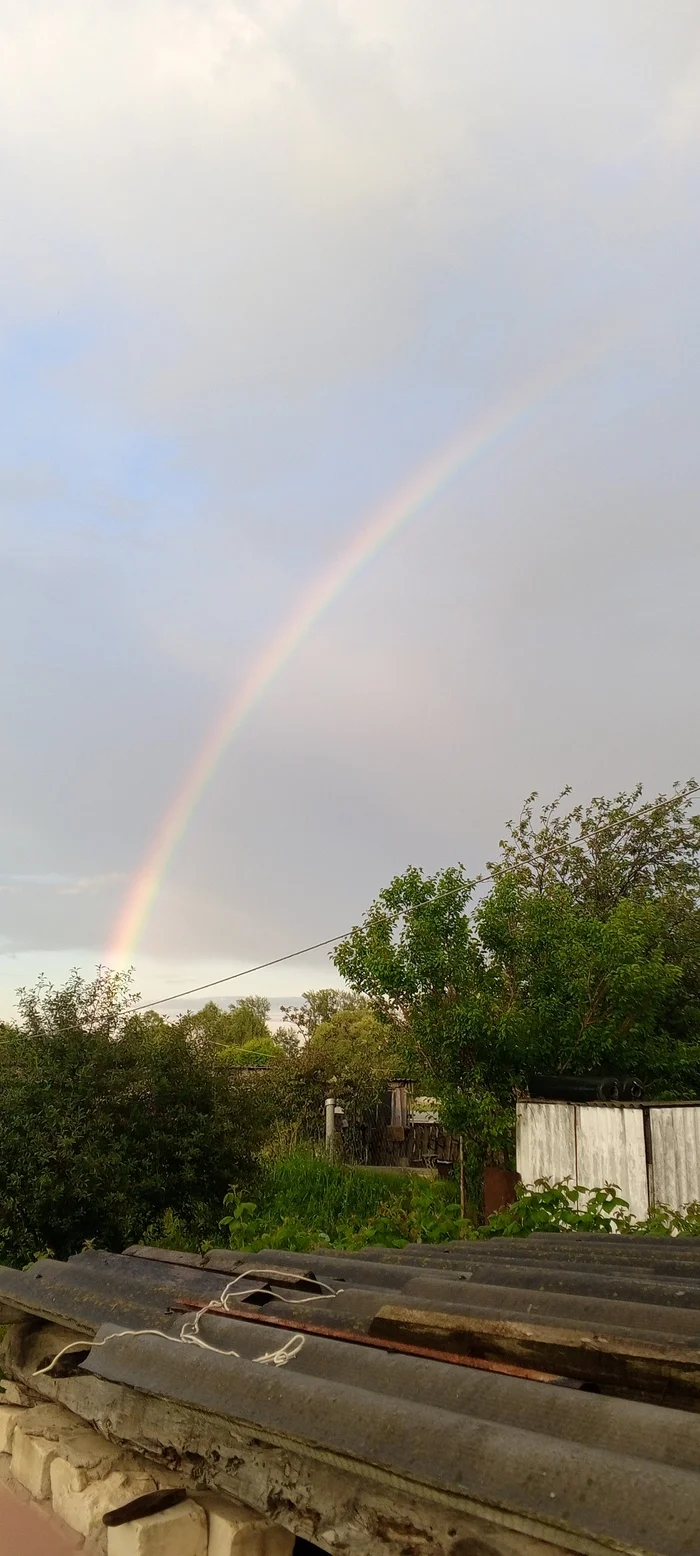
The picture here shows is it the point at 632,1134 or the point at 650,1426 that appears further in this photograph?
the point at 632,1134

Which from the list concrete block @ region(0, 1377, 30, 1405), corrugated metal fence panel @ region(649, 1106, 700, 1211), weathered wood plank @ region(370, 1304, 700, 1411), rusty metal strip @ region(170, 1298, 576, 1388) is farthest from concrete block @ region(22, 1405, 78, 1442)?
corrugated metal fence panel @ region(649, 1106, 700, 1211)

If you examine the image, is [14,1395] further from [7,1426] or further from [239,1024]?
[239,1024]

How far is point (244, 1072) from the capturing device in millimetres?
11445

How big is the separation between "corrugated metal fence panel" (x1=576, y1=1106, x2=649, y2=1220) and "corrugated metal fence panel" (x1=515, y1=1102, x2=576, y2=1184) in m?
0.16

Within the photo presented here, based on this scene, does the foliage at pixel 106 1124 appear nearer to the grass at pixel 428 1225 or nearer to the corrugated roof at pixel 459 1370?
the grass at pixel 428 1225

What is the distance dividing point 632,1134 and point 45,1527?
30.2 feet

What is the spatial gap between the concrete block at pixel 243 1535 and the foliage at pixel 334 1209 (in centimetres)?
351

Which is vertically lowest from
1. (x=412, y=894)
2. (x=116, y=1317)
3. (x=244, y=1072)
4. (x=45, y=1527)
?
(x=45, y=1527)

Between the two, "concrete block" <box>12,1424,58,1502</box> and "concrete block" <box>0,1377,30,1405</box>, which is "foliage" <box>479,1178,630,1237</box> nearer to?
"concrete block" <box>0,1377,30,1405</box>

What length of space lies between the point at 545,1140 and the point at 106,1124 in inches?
206

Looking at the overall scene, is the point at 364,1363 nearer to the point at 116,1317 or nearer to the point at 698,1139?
the point at 116,1317

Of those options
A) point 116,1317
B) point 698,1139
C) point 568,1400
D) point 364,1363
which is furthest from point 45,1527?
point 698,1139

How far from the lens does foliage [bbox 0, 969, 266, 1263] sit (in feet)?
30.7

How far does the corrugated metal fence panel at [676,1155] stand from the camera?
1031cm
